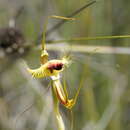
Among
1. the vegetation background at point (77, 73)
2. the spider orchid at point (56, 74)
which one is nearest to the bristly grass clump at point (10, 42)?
the vegetation background at point (77, 73)

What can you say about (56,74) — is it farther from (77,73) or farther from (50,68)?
(77,73)

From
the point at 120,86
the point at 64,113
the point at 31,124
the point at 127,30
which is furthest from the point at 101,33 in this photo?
the point at 31,124

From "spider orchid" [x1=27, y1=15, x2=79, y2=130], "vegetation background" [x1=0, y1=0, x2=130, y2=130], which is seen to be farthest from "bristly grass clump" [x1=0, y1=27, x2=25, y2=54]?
"spider orchid" [x1=27, y1=15, x2=79, y2=130]

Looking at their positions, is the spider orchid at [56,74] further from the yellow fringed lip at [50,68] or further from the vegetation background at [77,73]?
the vegetation background at [77,73]

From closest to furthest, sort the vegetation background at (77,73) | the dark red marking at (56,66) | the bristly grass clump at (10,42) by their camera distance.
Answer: the dark red marking at (56,66) → the bristly grass clump at (10,42) → the vegetation background at (77,73)

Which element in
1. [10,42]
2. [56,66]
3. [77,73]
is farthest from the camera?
[77,73]

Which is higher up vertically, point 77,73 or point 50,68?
point 50,68

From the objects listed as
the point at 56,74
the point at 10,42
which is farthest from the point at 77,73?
the point at 56,74

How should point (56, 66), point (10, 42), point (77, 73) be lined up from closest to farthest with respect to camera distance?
1. point (56, 66)
2. point (10, 42)
3. point (77, 73)

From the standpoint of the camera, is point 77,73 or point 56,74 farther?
point 77,73

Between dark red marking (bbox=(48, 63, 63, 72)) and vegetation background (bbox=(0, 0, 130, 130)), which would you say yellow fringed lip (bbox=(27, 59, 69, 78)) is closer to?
dark red marking (bbox=(48, 63, 63, 72))
